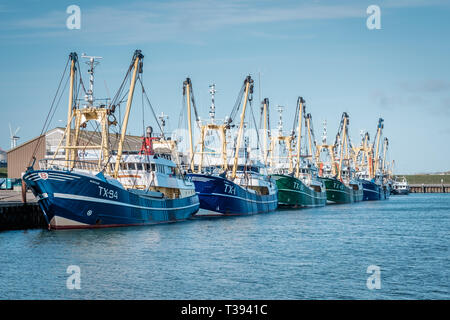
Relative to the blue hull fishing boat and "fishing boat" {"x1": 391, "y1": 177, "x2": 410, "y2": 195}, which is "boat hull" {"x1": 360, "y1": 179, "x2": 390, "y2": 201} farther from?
"fishing boat" {"x1": 391, "y1": 177, "x2": 410, "y2": 195}

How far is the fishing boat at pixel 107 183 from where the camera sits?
41.4 meters

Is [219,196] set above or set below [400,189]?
above

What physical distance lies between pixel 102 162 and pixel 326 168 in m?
90.6

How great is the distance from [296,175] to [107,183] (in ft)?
176

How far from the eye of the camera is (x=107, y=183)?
43094 mm

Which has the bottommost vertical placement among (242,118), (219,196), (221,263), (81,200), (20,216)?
(221,263)

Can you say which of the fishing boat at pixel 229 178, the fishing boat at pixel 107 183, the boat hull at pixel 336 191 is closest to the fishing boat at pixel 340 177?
the boat hull at pixel 336 191

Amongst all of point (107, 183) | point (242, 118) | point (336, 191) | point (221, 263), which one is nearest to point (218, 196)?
point (242, 118)

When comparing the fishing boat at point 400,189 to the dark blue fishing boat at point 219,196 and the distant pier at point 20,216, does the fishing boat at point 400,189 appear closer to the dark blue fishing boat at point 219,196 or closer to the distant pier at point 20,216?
the dark blue fishing boat at point 219,196

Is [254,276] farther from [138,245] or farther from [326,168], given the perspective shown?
[326,168]

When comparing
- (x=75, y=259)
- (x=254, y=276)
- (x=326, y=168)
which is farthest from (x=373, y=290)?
(x=326, y=168)

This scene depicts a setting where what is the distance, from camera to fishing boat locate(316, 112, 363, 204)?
111 metres

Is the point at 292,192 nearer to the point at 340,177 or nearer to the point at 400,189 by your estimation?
the point at 340,177
